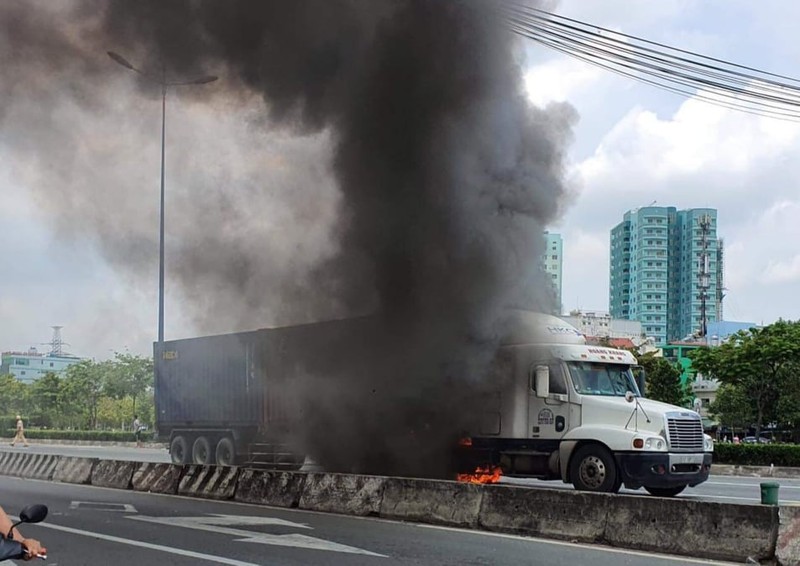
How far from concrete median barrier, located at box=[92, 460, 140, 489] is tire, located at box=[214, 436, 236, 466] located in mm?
3083

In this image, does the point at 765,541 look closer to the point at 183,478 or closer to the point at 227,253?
the point at 183,478

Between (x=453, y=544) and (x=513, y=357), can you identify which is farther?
(x=513, y=357)

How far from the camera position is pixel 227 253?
17.9m

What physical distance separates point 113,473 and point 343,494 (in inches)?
230

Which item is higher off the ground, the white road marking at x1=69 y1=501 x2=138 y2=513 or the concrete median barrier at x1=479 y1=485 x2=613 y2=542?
the concrete median barrier at x1=479 y1=485 x2=613 y2=542

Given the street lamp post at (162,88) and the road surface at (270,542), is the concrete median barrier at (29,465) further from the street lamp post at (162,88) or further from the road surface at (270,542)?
the road surface at (270,542)

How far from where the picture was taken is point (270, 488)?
1302cm

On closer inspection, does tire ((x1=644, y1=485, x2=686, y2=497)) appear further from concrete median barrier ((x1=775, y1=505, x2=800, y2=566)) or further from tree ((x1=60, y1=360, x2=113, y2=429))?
tree ((x1=60, y1=360, x2=113, y2=429))

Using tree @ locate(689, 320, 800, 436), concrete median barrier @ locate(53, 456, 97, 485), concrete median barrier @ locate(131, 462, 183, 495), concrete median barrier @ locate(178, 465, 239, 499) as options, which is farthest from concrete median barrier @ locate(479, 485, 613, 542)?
tree @ locate(689, 320, 800, 436)

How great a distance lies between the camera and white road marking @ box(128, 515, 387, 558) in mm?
9078

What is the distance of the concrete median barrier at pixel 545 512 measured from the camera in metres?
9.59

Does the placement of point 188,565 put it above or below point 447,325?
below

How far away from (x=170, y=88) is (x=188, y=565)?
388 inches

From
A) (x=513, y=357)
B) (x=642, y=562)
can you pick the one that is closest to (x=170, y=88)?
(x=513, y=357)
